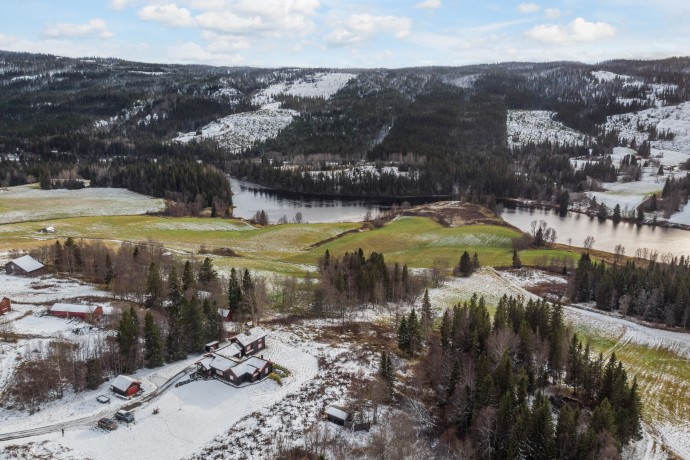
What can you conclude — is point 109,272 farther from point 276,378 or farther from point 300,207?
point 300,207

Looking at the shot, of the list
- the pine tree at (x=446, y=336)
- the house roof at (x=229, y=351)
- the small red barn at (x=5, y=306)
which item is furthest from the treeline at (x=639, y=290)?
the small red barn at (x=5, y=306)

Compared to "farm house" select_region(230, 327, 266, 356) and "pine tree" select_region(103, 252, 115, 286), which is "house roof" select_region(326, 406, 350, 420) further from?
"pine tree" select_region(103, 252, 115, 286)

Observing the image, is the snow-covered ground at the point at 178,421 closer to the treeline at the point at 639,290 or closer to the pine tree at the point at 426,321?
the pine tree at the point at 426,321

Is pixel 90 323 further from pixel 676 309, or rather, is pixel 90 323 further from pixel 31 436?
pixel 676 309

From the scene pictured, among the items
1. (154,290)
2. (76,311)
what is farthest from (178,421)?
(154,290)

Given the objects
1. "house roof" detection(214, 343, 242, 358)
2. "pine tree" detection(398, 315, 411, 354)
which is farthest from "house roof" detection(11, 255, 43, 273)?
"pine tree" detection(398, 315, 411, 354)

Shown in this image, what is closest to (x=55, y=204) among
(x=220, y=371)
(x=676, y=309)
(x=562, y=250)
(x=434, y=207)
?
(x=434, y=207)
